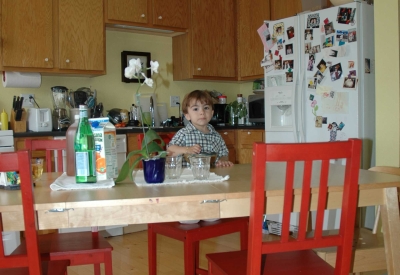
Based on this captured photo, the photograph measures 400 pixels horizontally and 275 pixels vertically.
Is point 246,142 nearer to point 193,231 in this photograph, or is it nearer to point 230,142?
point 230,142

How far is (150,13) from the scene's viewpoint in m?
Answer: 4.09

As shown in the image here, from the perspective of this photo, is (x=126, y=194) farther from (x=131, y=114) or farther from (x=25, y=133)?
(x=131, y=114)

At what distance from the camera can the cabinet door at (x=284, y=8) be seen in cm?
386

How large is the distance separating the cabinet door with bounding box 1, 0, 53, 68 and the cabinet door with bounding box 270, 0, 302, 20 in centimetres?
198

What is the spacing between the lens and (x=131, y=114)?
4.23 metres

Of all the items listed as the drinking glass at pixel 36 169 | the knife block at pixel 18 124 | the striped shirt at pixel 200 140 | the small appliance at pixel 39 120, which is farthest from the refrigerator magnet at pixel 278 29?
the drinking glass at pixel 36 169

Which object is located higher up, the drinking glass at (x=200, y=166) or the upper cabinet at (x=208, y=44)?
the upper cabinet at (x=208, y=44)

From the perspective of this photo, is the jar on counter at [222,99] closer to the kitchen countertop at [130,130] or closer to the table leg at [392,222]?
the kitchen countertop at [130,130]

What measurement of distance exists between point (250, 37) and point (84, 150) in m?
3.22

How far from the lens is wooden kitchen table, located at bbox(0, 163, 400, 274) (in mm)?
1264

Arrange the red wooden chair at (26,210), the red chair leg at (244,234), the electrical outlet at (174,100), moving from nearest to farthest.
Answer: the red wooden chair at (26,210), the red chair leg at (244,234), the electrical outlet at (174,100)

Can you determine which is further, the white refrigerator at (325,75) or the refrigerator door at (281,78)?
the refrigerator door at (281,78)

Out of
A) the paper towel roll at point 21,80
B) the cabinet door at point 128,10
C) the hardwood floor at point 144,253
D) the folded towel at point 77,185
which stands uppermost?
the cabinet door at point 128,10

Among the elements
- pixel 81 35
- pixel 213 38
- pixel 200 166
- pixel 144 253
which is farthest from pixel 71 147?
pixel 213 38
